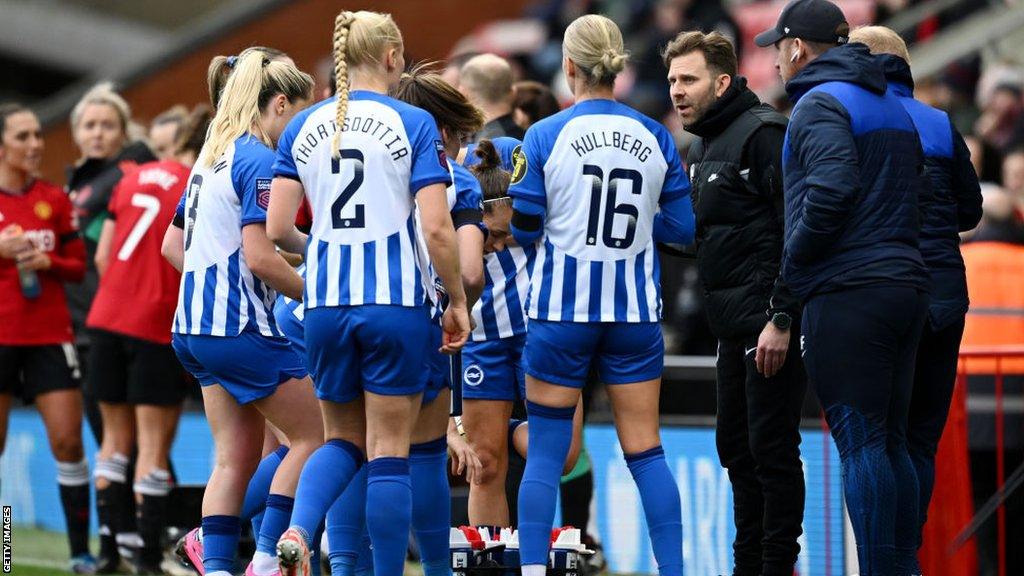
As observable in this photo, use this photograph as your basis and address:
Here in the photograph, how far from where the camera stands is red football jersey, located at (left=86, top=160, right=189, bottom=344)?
26.9ft

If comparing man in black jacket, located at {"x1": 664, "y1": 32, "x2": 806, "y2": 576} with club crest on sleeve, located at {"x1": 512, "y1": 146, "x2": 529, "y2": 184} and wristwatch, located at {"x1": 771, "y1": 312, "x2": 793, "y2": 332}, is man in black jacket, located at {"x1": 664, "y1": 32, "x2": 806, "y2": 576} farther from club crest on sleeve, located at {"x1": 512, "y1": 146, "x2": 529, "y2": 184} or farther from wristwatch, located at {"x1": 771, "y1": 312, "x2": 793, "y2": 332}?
club crest on sleeve, located at {"x1": 512, "y1": 146, "x2": 529, "y2": 184}

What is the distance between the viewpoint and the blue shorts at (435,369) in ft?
18.5

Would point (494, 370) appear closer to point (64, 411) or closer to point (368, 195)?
point (368, 195)

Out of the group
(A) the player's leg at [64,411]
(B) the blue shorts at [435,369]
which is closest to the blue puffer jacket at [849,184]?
(B) the blue shorts at [435,369]

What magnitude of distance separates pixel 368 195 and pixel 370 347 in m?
0.51

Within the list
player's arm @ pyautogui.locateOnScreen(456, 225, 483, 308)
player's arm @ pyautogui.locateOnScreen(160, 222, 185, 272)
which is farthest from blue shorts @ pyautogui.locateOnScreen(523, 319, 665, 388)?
player's arm @ pyautogui.locateOnScreen(160, 222, 185, 272)

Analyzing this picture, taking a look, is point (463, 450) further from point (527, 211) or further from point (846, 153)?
point (846, 153)

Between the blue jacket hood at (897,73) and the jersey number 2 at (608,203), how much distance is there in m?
1.03

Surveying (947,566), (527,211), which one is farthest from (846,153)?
(947,566)

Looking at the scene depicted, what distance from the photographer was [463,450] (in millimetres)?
6535

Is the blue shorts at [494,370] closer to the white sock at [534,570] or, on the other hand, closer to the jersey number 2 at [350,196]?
the white sock at [534,570]

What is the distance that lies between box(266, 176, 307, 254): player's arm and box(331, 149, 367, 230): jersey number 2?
0.21 m

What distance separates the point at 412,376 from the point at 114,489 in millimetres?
3468

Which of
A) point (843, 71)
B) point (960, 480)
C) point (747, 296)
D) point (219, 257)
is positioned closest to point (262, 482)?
point (219, 257)
